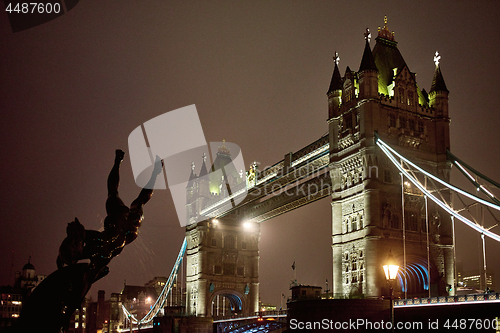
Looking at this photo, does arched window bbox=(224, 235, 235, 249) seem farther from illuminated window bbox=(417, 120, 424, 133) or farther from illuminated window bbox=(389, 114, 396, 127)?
illuminated window bbox=(389, 114, 396, 127)

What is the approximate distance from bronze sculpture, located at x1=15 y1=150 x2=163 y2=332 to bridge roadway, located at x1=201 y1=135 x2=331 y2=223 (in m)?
26.4

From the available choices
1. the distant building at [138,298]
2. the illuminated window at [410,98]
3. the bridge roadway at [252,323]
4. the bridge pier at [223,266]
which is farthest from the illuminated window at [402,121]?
the distant building at [138,298]

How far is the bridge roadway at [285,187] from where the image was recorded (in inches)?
1705

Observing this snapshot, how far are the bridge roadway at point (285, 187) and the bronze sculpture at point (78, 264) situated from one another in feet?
86.5

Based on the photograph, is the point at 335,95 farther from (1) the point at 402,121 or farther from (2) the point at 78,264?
(2) the point at 78,264

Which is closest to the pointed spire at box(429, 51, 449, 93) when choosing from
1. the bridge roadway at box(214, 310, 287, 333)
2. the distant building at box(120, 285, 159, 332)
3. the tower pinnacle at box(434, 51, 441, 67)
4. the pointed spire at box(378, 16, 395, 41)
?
the tower pinnacle at box(434, 51, 441, 67)

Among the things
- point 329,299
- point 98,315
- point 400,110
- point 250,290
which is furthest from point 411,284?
point 98,315

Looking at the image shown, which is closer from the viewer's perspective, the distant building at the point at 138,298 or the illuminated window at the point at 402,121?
the illuminated window at the point at 402,121

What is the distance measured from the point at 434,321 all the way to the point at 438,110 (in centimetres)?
1536

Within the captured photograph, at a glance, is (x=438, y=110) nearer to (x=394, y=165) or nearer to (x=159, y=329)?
(x=394, y=165)

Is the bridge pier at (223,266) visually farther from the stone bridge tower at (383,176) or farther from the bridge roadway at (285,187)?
the stone bridge tower at (383,176)

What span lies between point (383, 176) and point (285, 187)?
1675 centimetres

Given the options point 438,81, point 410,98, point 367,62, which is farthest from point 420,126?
point 367,62

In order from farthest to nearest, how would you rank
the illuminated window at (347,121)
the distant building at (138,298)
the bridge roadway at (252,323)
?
the distant building at (138,298), the bridge roadway at (252,323), the illuminated window at (347,121)
